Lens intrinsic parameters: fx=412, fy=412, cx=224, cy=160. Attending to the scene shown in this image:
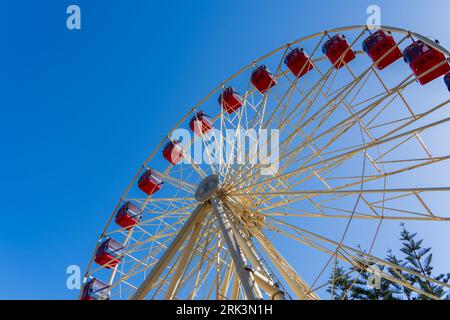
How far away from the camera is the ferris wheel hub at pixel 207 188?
11.6 meters

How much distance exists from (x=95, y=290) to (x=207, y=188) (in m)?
5.53

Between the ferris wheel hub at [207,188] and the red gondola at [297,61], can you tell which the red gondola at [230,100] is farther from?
the ferris wheel hub at [207,188]

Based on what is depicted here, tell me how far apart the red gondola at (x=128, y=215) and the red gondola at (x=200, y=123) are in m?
3.69

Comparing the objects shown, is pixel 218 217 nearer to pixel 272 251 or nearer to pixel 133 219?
pixel 272 251

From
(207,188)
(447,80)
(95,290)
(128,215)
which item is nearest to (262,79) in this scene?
(207,188)

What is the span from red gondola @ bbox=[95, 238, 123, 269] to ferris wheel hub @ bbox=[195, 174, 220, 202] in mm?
4546

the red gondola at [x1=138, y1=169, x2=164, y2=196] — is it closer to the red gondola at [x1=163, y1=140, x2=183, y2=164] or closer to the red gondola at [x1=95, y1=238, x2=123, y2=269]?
the red gondola at [x1=163, y1=140, x2=183, y2=164]

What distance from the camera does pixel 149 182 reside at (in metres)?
15.4

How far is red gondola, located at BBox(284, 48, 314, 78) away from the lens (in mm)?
13969

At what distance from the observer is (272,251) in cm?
1093

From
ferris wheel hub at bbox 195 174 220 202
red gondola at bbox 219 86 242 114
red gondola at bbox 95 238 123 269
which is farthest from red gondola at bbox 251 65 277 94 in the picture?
red gondola at bbox 95 238 123 269

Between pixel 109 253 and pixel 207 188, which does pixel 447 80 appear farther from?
pixel 109 253

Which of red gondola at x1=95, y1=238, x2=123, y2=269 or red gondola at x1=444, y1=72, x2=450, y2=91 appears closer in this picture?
red gondola at x1=444, y1=72, x2=450, y2=91
